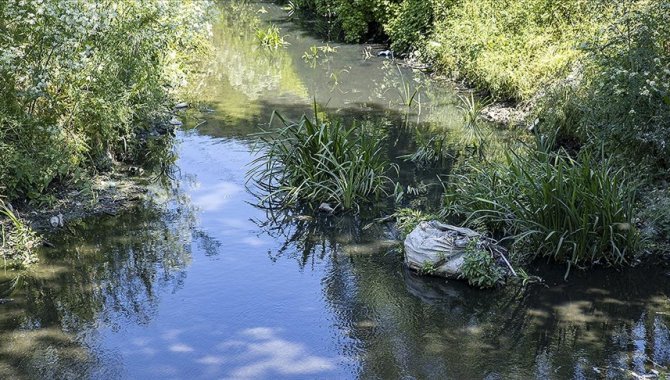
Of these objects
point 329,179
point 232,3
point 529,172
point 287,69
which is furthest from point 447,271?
point 232,3

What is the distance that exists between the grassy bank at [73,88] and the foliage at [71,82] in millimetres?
12

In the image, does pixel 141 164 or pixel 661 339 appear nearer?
pixel 661 339

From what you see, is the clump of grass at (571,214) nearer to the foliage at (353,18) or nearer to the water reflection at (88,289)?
the water reflection at (88,289)

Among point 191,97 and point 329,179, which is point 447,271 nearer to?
point 329,179

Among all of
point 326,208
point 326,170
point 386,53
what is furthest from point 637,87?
point 386,53

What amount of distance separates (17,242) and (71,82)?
2136 millimetres

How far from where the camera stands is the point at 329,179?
29.2 feet

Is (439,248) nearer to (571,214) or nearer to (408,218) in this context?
(408,218)

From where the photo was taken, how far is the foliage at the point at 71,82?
798 cm

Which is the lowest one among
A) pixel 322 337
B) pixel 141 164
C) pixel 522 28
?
pixel 322 337

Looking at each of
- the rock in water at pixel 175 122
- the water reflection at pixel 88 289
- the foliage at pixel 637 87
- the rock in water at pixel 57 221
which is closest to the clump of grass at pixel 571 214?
the foliage at pixel 637 87

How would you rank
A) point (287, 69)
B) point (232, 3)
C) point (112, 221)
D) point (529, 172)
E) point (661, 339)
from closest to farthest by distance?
point (661, 339), point (529, 172), point (112, 221), point (287, 69), point (232, 3)

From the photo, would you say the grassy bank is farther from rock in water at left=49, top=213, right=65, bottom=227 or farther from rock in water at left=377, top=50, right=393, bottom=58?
rock in water at left=377, top=50, right=393, bottom=58

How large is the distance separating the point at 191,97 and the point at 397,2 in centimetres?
706
